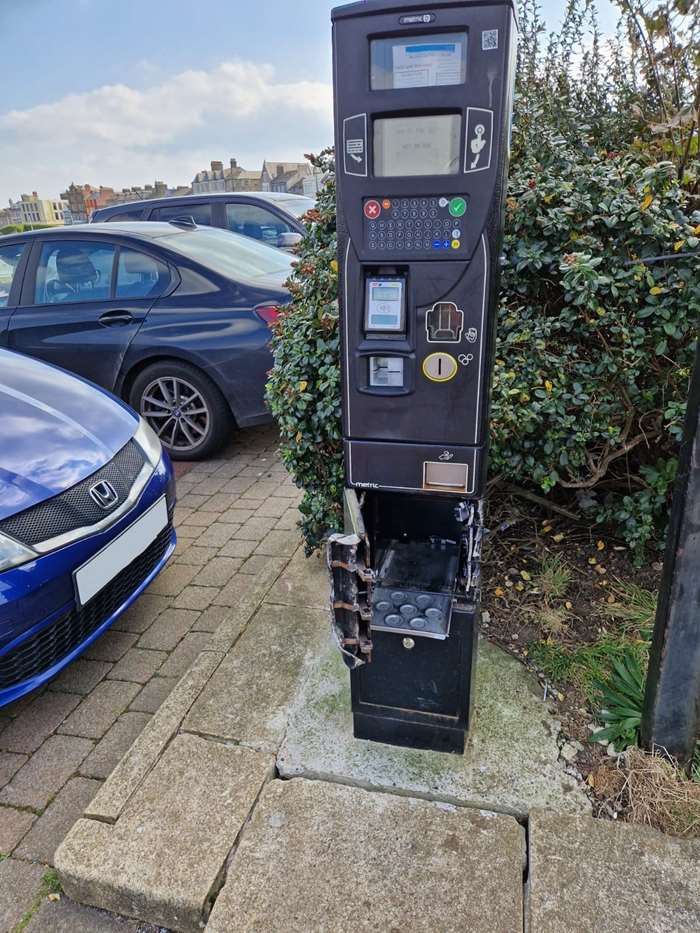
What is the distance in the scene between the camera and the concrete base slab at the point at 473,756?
1944mm

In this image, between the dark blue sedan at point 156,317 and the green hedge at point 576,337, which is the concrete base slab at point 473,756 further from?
the dark blue sedan at point 156,317

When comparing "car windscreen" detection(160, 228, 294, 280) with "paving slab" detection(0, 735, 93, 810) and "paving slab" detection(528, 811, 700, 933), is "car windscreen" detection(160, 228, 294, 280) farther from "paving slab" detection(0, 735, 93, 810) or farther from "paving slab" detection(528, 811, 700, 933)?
"paving slab" detection(528, 811, 700, 933)

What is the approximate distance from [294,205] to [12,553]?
6.34 m

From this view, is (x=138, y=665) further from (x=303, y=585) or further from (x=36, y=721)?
(x=303, y=585)

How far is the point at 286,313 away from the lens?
9.47 feet

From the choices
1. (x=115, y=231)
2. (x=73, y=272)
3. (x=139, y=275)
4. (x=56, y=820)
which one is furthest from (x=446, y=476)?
(x=73, y=272)

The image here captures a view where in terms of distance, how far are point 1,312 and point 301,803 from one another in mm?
4434

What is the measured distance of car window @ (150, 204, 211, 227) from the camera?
7.41m

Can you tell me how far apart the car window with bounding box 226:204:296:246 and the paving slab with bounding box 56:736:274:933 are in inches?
246

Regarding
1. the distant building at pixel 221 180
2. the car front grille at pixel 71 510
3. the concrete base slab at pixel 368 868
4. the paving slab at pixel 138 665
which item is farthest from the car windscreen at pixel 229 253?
the distant building at pixel 221 180

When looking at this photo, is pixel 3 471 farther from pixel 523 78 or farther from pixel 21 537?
pixel 523 78

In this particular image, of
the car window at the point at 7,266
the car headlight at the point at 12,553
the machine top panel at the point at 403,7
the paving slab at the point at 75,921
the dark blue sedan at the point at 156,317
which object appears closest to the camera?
the machine top panel at the point at 403,7

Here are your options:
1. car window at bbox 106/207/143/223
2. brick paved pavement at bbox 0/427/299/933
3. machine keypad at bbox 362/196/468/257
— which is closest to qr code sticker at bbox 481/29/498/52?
machine keypad at bbox 362/196/468/257

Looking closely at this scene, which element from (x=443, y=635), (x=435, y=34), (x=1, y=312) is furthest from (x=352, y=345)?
(x=1, y=312)
